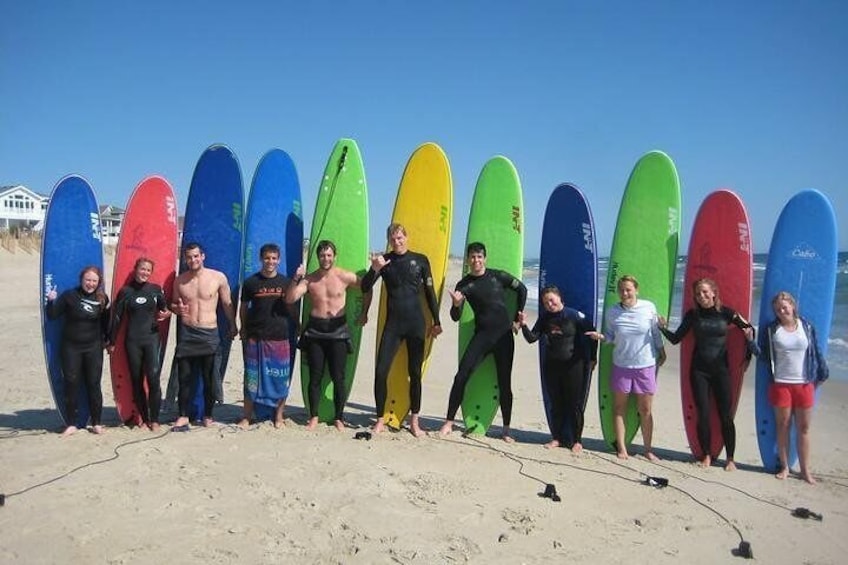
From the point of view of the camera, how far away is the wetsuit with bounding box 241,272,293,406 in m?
4.44

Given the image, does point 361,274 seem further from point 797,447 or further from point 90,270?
point 797,447

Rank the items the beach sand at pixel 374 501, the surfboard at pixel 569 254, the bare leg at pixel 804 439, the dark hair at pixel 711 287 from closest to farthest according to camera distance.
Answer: the beach sand at pixel 374 501, the bare leg at pixel 804 439, the dark hair at pixel 711 287, the surfboard at pixel 569 254

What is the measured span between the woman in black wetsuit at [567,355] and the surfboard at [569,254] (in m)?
0.15

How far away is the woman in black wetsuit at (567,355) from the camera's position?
172 inches

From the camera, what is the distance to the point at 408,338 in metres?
4.50

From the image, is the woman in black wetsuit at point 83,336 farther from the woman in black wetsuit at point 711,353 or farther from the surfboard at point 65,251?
the woman in black wetsuit at point 711,353

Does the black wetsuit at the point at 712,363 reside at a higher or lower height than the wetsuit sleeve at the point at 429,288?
lower

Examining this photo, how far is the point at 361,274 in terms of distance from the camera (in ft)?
16.0

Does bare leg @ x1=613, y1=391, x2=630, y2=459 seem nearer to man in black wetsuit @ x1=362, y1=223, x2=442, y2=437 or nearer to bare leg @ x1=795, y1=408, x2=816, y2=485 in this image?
bare leg @ x1=795, y1=408, x2=816, y2=485

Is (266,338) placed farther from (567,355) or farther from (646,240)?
(646,240)

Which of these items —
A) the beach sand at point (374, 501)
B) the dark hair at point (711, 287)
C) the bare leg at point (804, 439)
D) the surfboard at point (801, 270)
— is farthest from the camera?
the surfboard at point (801, 270)

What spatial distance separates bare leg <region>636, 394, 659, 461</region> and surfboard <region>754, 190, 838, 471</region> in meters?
0.78

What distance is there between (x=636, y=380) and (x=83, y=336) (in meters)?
3.78

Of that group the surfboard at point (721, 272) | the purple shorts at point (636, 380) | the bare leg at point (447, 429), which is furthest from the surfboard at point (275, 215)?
the surfboard at point (721, 272)
